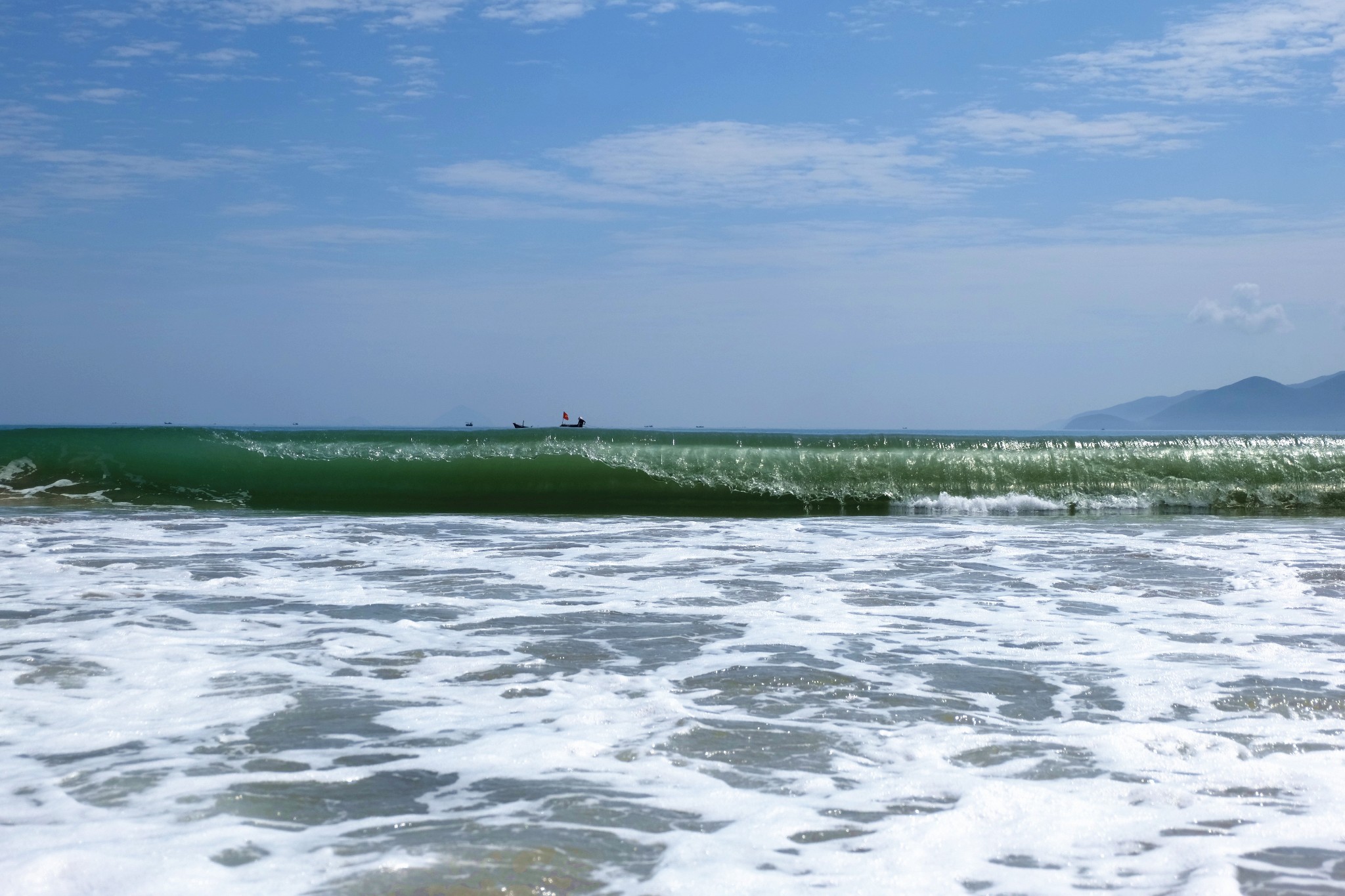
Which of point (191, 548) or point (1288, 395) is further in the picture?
point (1288, 395)

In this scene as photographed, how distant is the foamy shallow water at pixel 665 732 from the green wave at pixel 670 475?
759cm

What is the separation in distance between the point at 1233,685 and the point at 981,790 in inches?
70.3

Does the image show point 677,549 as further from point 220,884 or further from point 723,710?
point 220,884

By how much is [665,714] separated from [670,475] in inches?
494

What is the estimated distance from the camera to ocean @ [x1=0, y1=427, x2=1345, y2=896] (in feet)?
8.50

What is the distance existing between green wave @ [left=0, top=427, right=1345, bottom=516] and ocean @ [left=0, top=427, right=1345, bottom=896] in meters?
5.03

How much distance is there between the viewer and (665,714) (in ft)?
12.5

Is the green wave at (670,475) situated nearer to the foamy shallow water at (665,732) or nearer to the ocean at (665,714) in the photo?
the ocean at (665,714)

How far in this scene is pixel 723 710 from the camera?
12.7 feet

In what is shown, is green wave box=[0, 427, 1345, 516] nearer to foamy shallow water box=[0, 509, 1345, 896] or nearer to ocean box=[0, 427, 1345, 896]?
ocean box=[0, 427, 1345, 896]

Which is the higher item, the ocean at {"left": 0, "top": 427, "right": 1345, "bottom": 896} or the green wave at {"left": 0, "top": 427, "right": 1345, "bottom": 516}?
the green wave at {"left": 0, "top": 427, "right": 1345, "bottom": 516}

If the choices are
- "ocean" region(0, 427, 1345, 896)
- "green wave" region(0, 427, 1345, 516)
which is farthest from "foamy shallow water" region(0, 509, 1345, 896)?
"green wave" region(0, 427, 1345, 516)

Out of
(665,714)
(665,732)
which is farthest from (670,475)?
(665,732)

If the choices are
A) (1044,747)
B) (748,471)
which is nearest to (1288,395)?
(748,471)
